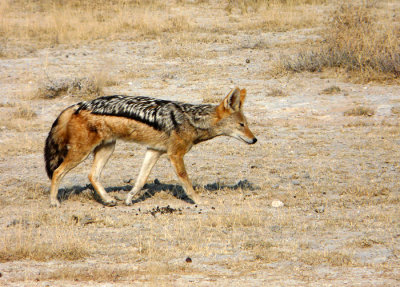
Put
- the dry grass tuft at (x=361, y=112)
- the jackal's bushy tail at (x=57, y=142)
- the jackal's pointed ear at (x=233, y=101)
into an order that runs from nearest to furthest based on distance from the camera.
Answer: the jackal's bushy tail at (x=57, y=142) < the jackal's pointed ear at (x=233, y=101) < the dry grass tuft at (x=361, y=112)

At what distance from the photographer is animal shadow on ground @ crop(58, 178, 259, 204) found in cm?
866

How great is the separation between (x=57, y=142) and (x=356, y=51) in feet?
29.3

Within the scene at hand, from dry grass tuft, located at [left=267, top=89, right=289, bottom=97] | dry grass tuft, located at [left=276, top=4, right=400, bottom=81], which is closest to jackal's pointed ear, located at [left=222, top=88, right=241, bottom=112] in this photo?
dry grass tuft, located at [left=267, top=89, right=289, bottom=97]

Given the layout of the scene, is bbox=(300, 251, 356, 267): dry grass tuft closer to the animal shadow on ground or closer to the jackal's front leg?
the jackal's front leg

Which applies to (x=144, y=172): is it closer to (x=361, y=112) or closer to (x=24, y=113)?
(x=24, y=113)

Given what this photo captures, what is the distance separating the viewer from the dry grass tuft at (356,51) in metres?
14.4

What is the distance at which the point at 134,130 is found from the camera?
26.2ft

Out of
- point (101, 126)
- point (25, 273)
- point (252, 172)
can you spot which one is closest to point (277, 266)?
point (25, 273)

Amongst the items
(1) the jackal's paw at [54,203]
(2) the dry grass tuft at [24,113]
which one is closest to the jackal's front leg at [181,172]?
(1) the jackal's paw at [54,203]

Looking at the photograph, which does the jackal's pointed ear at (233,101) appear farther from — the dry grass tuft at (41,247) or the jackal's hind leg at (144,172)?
the dry grass tuft at (41,247)

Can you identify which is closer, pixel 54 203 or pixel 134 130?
pixel 134 130

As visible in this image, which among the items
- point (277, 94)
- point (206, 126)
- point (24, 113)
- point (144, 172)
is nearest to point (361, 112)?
point (277, 94)

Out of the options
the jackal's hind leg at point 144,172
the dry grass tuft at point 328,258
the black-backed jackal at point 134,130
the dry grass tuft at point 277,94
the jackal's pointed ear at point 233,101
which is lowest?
the dry grass tuft at point 277,94

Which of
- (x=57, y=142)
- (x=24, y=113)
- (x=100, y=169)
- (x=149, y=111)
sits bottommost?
(x=24, y=113)
